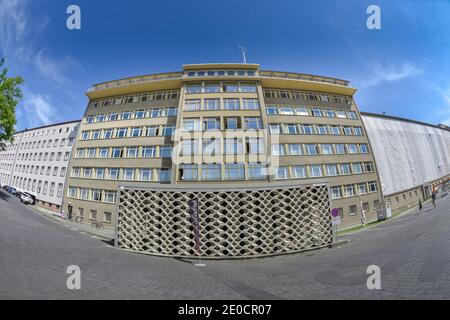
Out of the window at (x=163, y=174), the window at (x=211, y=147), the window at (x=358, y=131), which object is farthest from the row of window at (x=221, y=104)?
the window at (x=358, y=131)

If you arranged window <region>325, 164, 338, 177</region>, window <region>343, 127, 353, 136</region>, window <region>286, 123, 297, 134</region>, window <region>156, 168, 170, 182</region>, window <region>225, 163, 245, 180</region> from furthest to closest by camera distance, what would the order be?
window <region>343, 127, 353, 136</region> → window <region>286, 123, 297, 134</region> → window <region>325, 164, 338, 177</region> → window <region>156, 168, 170, 182</region> → window <region>225, 163, 245, 180</region>

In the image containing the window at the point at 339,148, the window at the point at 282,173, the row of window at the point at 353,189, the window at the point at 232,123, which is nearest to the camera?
the window at the point at 232,123

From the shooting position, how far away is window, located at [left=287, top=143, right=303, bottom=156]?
67.4 ft

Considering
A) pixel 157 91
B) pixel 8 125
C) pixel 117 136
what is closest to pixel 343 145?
pixel 157 91

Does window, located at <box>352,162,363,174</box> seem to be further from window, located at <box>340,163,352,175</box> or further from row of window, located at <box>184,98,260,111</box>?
row of window, located at <box>184,98,260,111</box>

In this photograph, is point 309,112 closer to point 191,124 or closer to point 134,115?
point 191,124

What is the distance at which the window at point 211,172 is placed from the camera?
17578 millimetres

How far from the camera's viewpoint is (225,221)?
991 centimetres

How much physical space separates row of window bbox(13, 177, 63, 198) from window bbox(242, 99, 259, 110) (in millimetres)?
30752

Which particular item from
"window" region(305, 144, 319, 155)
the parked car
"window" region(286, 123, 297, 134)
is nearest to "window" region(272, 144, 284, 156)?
"window" region(286, 123, 297, 134)

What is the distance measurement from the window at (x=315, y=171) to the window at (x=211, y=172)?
35.9ft

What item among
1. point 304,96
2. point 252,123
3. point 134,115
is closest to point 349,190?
point 304,96

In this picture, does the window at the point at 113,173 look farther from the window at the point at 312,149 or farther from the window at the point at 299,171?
the window at the point at 312,149

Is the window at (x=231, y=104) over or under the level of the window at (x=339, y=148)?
over
